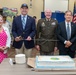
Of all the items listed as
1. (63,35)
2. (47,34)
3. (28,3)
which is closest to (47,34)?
(47,34)

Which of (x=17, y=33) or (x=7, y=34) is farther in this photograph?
(x=17, y=33)

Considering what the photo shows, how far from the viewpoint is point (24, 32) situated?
354cm

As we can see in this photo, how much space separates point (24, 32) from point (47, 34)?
0.44 m

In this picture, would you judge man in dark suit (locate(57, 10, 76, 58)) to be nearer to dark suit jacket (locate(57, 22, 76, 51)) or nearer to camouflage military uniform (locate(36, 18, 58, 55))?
dark suit jacket (locate(57, 22, 76, 51))

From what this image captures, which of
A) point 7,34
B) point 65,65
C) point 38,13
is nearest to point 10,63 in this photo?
point 65,65

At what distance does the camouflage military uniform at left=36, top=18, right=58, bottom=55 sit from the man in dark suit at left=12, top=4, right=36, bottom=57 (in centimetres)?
16

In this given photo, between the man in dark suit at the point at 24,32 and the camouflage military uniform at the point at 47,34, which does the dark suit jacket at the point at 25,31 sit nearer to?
the man in dark suit at the point at 24,32

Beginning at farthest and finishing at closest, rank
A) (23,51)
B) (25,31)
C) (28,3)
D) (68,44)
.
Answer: (28,3)
(23,51)
(25,31)
(68,44)

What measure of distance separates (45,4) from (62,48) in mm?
5146

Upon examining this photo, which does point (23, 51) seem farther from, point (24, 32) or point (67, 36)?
point (67, 36)

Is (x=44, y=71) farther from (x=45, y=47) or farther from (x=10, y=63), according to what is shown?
(x=45, y=47)

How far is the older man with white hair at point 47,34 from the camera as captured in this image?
3559mm

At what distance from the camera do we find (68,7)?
834 centimetres

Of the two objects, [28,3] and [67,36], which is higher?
[28,3]
